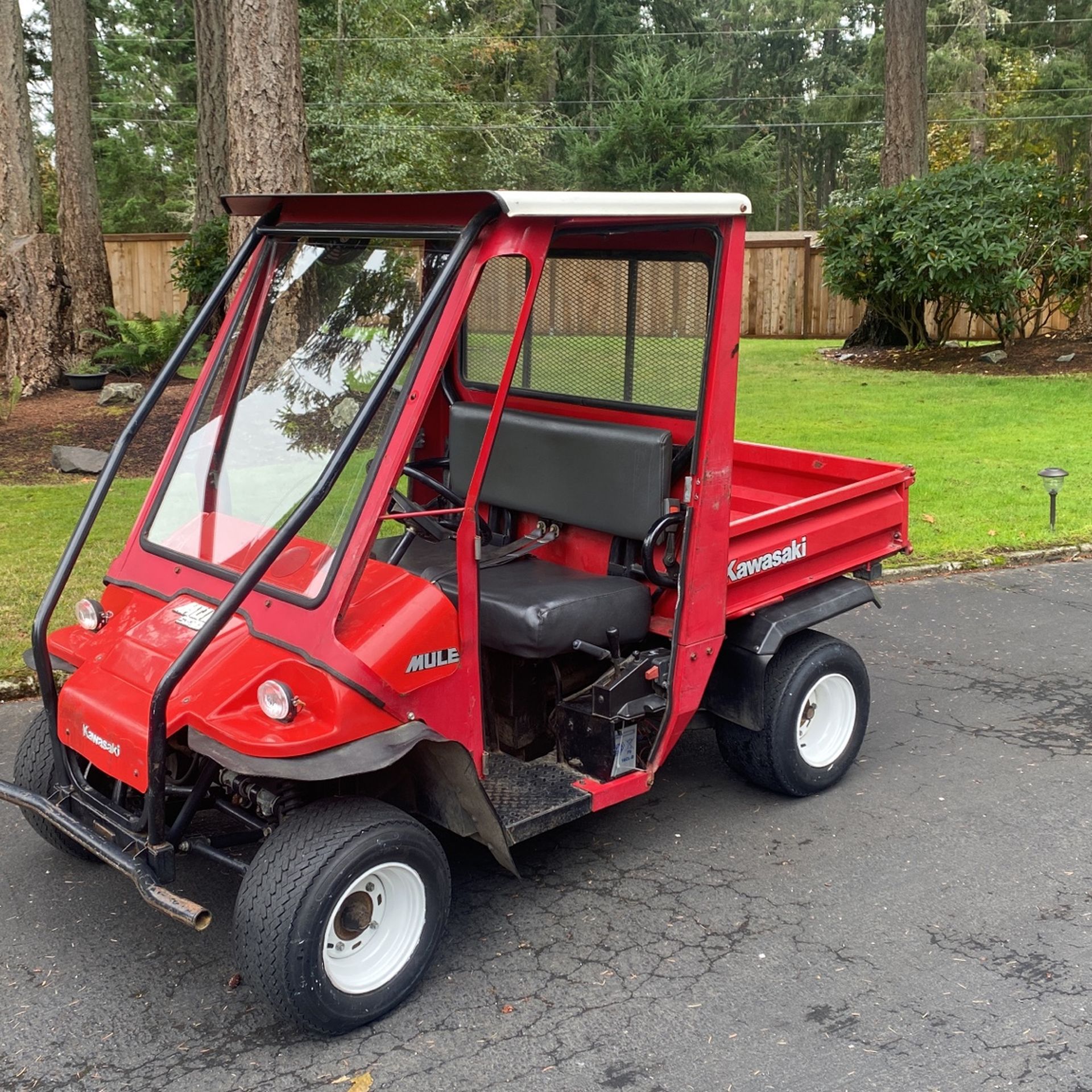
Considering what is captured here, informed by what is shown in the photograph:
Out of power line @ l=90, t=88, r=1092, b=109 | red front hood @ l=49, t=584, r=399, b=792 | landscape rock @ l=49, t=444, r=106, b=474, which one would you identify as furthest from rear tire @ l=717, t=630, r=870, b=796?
power line @ l=90, t=88, r=1092, b=109

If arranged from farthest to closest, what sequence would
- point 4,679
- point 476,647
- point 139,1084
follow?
point 4,679 < point 476,647 < point 139,1084

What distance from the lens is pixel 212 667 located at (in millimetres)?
3445

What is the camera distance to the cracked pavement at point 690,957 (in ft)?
10.6

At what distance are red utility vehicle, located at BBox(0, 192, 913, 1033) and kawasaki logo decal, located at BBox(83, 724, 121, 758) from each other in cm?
2

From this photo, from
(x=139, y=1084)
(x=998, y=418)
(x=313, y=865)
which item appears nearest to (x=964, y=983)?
(x=313, y=865)

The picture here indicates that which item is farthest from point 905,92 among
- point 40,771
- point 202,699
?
point 202,699

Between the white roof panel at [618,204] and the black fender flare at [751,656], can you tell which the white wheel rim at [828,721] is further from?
the white roof panel at [618,204]

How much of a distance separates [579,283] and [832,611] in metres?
1.56

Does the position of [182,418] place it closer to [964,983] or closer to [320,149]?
[964,983]

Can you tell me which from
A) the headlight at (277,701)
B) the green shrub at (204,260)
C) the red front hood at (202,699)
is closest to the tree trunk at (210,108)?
the green shrub at (204,260)

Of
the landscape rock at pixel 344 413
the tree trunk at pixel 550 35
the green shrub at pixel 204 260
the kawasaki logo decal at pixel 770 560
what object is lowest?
the kawasaki logo decal at pixel 770 560

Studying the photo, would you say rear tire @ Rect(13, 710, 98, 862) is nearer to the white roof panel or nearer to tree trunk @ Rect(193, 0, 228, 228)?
the white roof panel

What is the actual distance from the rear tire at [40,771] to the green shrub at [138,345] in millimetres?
9904

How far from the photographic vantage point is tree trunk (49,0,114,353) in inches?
560
